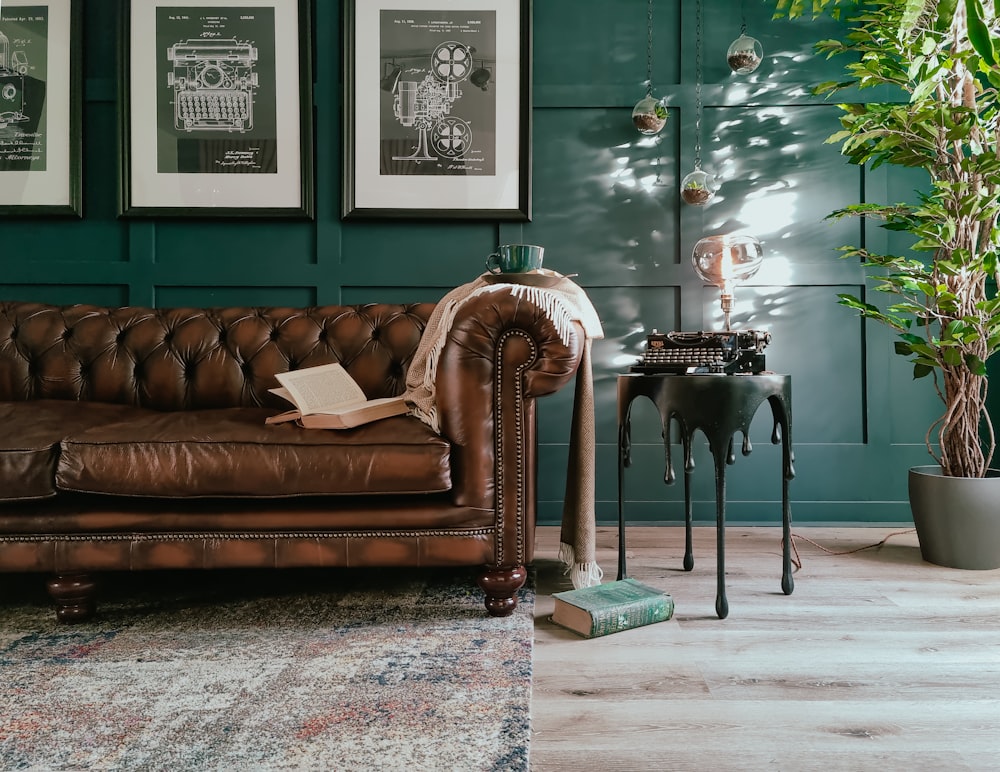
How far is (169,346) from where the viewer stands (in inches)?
82.6

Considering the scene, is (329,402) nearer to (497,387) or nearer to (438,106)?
(497,387)

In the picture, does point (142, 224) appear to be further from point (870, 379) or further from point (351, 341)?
point (870, 379)

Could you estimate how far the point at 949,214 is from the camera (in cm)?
191

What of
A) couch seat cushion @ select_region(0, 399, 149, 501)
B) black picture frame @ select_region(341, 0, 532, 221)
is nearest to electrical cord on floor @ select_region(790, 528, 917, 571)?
black picture frame @ select_region(341, 0, 532, 221)

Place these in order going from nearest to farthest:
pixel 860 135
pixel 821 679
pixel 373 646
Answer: pixel 821 679
pixel 373 646
pixel 860 135

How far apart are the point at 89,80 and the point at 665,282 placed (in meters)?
2.39

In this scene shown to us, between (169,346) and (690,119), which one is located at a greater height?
(690,119)

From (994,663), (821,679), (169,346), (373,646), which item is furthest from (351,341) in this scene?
(994,663)

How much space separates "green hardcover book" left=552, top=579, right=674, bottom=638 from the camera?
144 centimetres

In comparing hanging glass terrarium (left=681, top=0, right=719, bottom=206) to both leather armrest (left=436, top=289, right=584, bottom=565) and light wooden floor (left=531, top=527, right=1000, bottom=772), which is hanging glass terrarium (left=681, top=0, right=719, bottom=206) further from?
light wooden floor (left=531, top=527, right=1000, bottom=772)

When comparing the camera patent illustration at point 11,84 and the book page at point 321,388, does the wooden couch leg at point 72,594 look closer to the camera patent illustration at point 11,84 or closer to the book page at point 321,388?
the book page at point 321,388

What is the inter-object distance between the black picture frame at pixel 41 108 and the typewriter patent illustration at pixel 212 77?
1.27 ft

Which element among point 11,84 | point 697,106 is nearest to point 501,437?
point 697,106

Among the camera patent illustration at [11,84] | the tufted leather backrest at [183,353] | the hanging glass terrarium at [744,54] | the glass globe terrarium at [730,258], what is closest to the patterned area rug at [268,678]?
the tufted leather backrest at [183,353]
